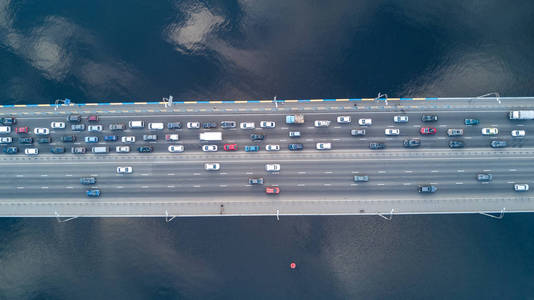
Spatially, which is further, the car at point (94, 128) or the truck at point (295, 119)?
the car at point (94, 128)

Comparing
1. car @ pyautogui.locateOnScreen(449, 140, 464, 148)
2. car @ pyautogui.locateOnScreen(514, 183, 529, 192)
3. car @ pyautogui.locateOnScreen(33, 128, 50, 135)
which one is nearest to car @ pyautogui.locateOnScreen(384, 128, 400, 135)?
car @ pyautogui.locateOnScreen(449, 140, 464, 148)

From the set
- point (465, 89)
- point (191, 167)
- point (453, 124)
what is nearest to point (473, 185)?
point (453, 124)

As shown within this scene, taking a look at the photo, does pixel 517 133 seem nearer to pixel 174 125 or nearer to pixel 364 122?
pixel 364 122

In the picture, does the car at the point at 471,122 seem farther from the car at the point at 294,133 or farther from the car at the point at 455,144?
the car at the point at 294,133

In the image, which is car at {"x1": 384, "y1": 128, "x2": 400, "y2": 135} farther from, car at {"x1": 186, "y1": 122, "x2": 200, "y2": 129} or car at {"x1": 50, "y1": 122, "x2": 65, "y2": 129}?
car at {"x1": 50, "y1": 122, "x2": 65, "y2": 129}

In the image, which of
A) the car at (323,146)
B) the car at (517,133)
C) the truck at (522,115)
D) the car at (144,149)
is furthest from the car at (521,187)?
the car at (144,149)

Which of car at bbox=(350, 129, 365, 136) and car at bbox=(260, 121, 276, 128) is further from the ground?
car at bbox=(260, 121, 276, 128)

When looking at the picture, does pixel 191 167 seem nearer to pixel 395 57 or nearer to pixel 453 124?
pixel 395 57
